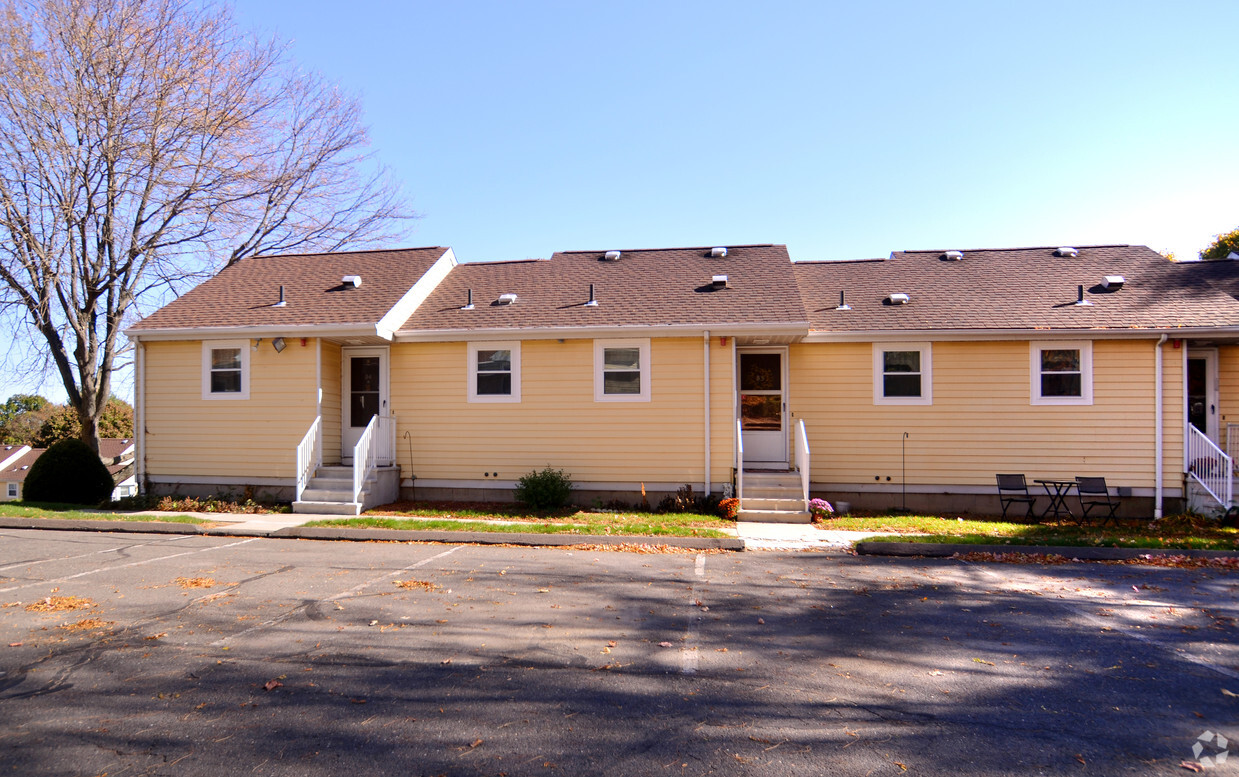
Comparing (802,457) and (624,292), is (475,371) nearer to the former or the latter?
(624,292)

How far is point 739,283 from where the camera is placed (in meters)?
14.2

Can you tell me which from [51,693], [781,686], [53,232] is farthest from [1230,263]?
Answer: [53,232]

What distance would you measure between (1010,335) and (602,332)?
7525mm

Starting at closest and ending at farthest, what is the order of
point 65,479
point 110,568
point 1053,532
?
A: point 110,568, point 1053,532, point 65,479

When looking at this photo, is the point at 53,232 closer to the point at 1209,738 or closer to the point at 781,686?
the point at 781,686

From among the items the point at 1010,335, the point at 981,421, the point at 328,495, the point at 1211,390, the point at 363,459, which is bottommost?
the point at 328,495

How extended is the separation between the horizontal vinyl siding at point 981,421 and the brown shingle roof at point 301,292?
8.60m

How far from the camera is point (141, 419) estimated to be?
13.9 metres

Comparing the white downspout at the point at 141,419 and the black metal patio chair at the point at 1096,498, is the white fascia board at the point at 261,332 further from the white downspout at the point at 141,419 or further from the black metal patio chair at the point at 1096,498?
the black metal patio chair at the point at 1096,498

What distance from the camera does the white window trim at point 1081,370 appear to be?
12.6 m

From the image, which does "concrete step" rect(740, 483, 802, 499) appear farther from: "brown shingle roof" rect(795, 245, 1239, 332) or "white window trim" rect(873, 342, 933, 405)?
"brown shingle roof" rect(795, 245, 1239, 332)

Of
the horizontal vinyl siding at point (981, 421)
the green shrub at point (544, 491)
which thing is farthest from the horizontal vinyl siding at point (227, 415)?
the horizontal vinyl siding at point (981, 421)

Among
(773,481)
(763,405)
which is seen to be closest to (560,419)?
(763,405)

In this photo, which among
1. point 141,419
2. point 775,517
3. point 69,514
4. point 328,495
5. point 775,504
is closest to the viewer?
point 775,517
